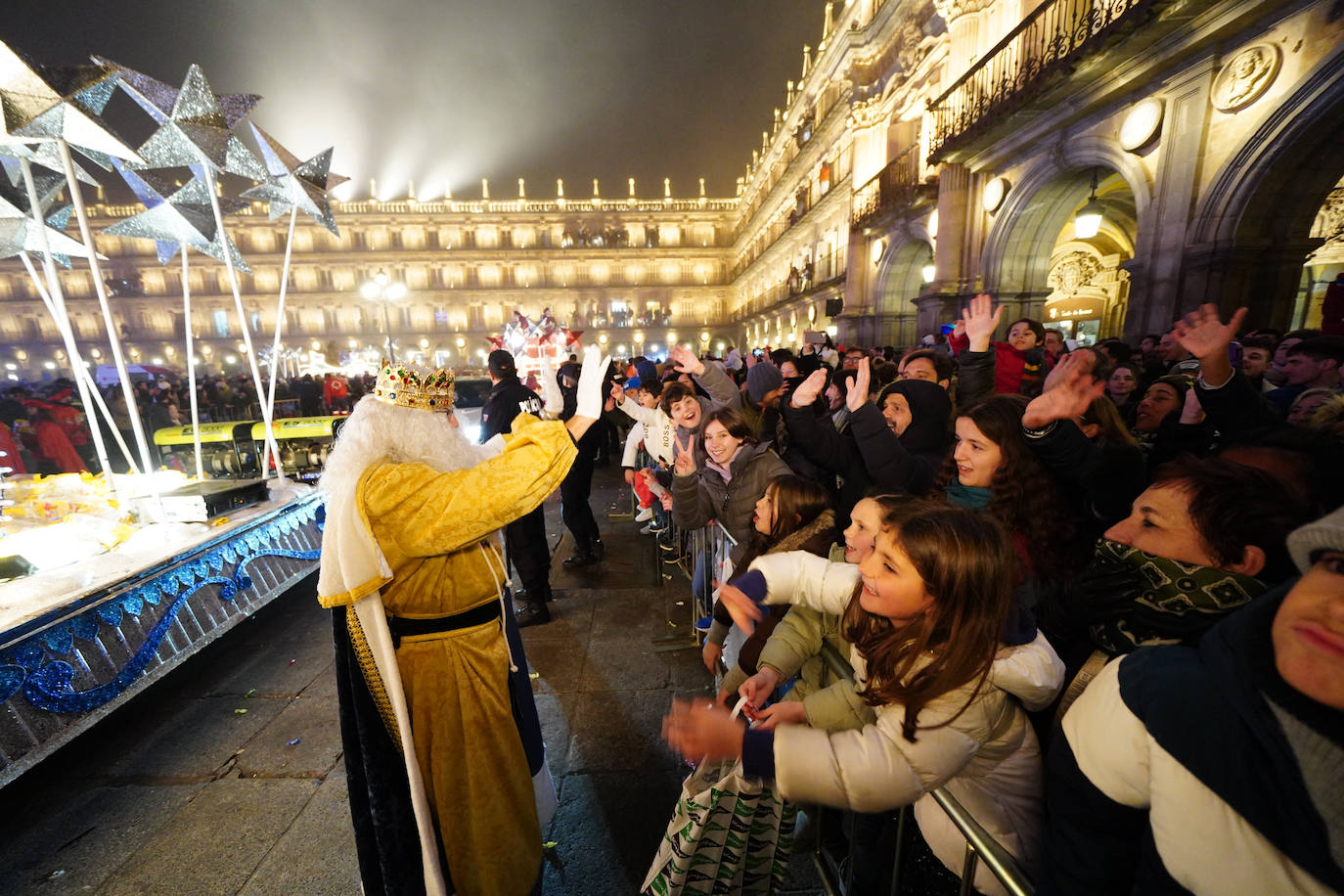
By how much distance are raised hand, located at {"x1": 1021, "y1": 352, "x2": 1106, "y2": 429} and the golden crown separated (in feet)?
7.56

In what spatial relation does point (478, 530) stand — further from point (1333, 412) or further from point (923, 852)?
point (1333, 412)

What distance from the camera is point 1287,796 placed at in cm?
67

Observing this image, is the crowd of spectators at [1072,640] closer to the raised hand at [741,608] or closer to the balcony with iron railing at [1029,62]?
the raised hand at [741,608]

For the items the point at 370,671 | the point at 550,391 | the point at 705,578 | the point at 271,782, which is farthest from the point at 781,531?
the point at 271,782

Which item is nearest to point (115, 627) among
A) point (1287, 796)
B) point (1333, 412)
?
point (1287, 796)

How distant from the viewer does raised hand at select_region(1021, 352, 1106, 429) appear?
184 cm

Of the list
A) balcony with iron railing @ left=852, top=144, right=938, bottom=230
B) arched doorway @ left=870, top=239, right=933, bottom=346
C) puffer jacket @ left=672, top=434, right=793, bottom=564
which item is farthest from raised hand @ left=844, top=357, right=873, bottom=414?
arched doorway @ left=870, top=239, right=933, bottom=346

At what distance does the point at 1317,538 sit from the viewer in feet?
2.20

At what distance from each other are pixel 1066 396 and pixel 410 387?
252 cm

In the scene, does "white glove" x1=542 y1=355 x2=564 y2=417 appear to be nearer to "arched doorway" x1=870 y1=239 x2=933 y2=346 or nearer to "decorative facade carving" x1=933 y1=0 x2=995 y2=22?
"decorative facade carving" x1=933 y1=0 x2=995 y2=22

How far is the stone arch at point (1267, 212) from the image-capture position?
15.1ft

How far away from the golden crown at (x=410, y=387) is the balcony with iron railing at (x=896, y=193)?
12.2 meters

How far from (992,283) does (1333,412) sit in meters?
7.90

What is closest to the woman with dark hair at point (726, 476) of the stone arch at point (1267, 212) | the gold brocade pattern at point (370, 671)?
the gold brocade pattern at point (370, 671)
